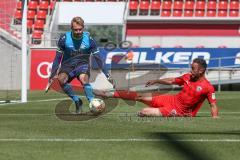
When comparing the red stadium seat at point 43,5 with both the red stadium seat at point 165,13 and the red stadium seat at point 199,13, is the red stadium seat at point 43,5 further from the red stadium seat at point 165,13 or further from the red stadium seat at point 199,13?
the red stadium seat at point 199,13

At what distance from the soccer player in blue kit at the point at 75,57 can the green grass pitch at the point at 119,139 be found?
52.0 inches

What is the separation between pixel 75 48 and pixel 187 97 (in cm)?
216

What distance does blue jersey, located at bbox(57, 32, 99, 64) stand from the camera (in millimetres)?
10688

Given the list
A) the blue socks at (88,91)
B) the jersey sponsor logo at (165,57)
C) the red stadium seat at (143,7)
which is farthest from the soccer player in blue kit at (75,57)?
the red stadium seat at (143,7)

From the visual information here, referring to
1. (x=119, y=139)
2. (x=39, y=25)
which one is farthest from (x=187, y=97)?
(x=39, y=25)

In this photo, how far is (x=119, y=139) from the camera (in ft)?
23.3

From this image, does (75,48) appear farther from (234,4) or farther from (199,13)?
(234,4)

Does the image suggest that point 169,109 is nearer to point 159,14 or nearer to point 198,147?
point 198,147

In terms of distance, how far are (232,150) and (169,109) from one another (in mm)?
3964

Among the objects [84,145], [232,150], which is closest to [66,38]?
[84,145]

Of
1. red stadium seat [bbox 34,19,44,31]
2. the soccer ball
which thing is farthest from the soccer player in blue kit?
red stadium seat [bbox 34,19,44,31]

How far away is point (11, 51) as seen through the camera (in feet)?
85.9

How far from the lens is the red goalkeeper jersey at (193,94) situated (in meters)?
9.69

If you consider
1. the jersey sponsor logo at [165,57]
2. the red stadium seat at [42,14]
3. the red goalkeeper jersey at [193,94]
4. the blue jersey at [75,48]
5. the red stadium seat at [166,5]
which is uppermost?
the red stadium seat at [166,5]
